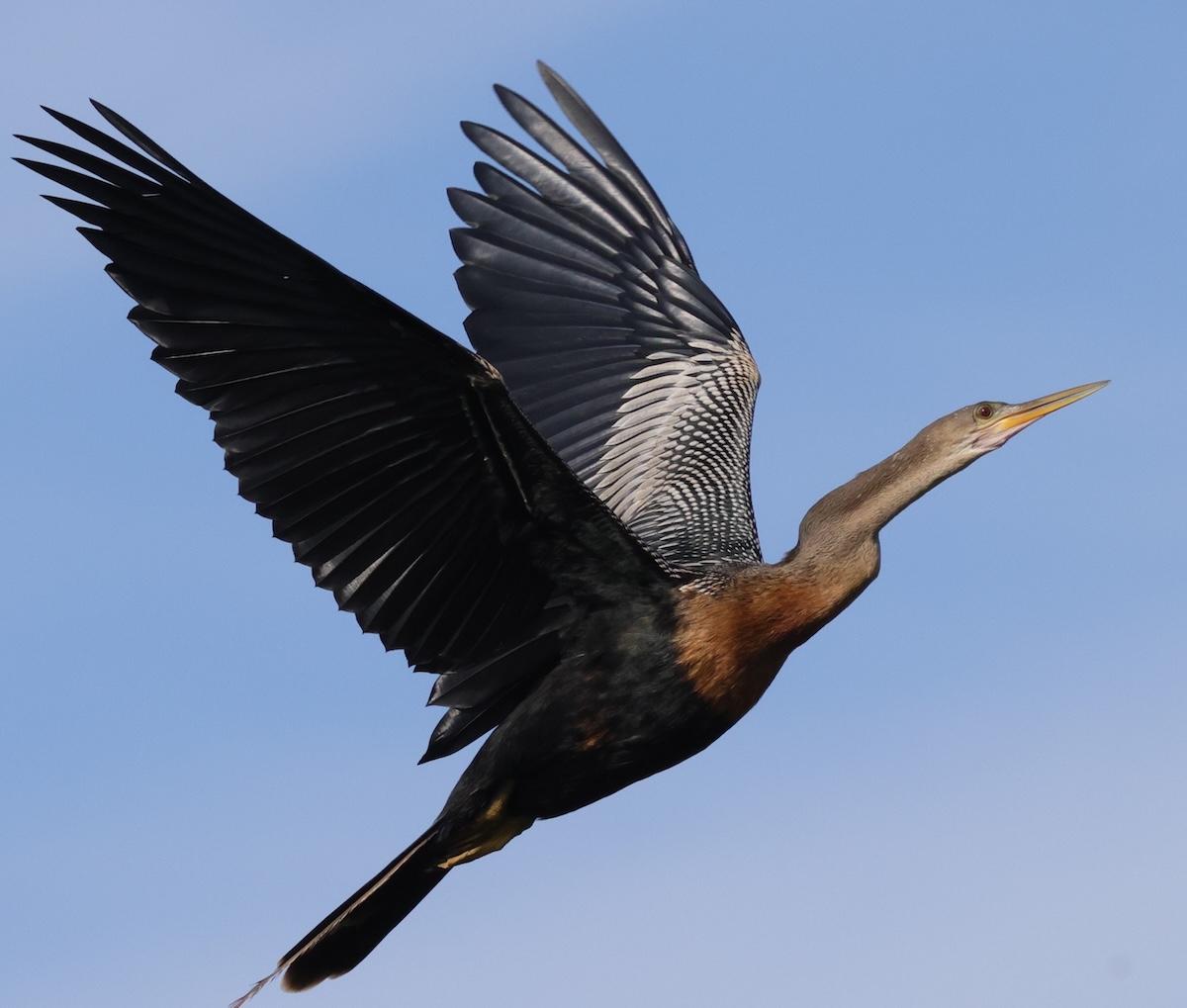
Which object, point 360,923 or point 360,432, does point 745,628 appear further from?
point 360,923

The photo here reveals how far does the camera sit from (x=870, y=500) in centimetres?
841

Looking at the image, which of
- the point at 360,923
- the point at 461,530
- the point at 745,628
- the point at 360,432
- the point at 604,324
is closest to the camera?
the point at 360,432

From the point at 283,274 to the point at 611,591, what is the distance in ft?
6.29

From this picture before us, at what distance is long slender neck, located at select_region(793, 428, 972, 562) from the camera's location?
26.9 feet

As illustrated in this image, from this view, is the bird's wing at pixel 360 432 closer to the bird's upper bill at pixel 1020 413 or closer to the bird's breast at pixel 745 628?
the bird's breast at pixel 745 628

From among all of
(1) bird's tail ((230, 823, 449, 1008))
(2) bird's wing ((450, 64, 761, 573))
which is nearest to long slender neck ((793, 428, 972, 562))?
(2) bird's wing ((450, 64, 761, 573))

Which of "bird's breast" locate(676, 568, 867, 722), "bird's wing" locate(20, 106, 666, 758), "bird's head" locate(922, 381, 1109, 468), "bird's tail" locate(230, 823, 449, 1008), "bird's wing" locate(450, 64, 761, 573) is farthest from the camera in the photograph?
"bird's wing" locate(450, 64, 761, 573)

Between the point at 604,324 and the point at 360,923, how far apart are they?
14.0ft

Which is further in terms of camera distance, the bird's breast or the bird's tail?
the bird's tail

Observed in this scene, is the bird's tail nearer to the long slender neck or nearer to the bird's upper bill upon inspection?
the long slender neck

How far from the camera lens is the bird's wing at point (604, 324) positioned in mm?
10523

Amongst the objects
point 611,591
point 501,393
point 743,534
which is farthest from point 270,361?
point 743,534

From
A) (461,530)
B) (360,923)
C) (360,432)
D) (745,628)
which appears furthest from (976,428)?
(360,923)

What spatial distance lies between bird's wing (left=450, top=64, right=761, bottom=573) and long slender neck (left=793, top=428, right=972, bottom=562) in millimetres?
1446
